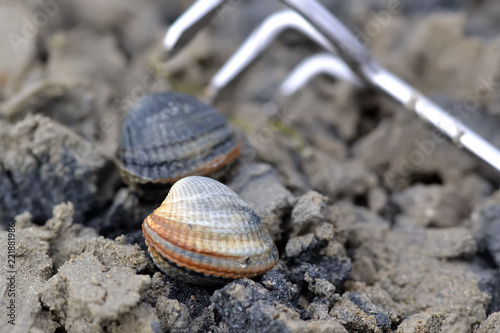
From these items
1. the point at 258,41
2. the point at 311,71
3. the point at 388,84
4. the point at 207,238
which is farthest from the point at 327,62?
the point at 207,238

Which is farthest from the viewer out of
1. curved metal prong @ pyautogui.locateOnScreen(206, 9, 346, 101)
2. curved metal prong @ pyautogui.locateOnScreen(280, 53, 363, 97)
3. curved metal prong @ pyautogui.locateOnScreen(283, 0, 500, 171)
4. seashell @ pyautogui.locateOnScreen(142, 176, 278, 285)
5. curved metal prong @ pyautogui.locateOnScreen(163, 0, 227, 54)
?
curved metal prong @ pyautogui.locateOnScreen(280, 53, 363, 97)

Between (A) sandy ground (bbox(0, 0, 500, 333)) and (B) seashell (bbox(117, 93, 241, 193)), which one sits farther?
(B) seashell (bbox(117, 93, 241, 193))

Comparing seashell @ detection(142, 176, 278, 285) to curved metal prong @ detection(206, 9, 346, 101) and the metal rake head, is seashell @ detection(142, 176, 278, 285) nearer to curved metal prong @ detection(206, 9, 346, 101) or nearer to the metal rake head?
the metal rake head

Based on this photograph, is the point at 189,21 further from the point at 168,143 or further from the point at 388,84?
the point at 388,84

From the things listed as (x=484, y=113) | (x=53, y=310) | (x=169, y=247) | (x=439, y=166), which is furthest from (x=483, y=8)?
(x=53, y=310)

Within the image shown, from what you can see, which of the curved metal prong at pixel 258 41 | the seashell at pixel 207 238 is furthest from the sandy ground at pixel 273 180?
the curved metal prong at pixel 258 41

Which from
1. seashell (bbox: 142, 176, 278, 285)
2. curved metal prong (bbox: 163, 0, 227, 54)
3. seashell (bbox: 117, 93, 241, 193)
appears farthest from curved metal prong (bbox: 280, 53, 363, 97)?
seashell (bbox: 142, 176, 278, 285)

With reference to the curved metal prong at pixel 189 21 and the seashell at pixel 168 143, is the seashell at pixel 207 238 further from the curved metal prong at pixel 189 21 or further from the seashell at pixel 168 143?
the curved metal prong at pixel 189 21
